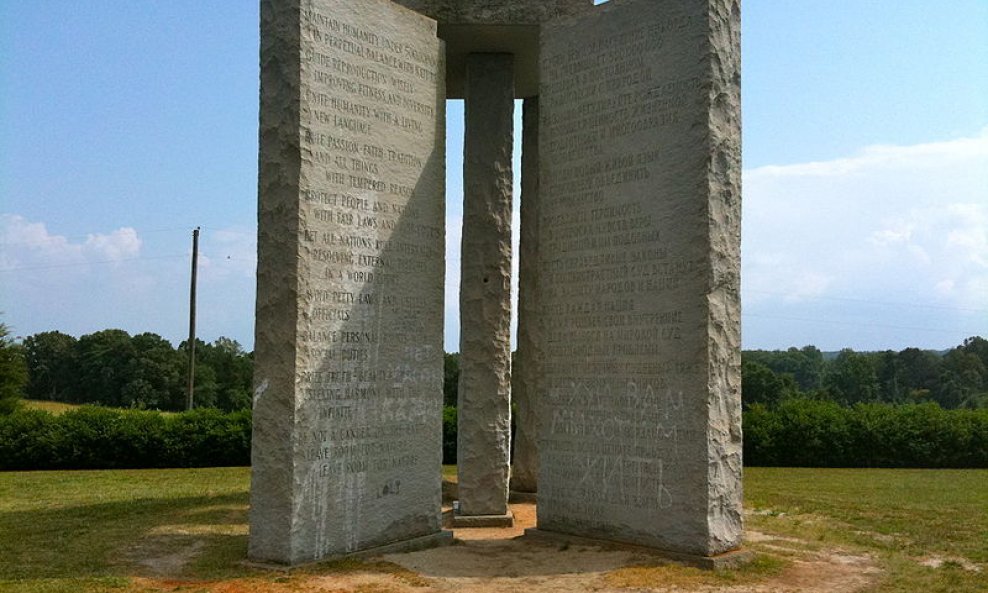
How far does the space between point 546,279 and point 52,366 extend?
139 ft

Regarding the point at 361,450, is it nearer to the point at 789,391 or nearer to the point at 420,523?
the point at 420,523

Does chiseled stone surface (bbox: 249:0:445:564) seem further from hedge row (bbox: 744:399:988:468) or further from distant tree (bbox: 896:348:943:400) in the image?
distant tree (bbox: 896:348:943:400)

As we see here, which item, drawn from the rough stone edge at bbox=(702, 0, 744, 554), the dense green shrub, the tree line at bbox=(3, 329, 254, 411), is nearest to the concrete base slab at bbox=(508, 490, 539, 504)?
the rough stone edge at bbox=(702, 0, 744, 554)

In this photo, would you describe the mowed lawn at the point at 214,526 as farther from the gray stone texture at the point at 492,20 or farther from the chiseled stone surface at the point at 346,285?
the gray stone texture at the point at 492,20

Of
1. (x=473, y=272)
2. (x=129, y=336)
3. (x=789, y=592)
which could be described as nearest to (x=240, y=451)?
(x=473, y=272)

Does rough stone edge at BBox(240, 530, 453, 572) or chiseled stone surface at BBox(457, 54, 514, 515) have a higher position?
chiseled stone surface at BBox(457, 54, 514, 515)

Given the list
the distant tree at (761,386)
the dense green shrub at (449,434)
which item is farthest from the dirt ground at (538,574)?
the distant tree at (761,386)

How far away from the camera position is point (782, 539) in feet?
32.0

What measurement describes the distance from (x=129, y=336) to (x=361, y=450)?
34.2 meters

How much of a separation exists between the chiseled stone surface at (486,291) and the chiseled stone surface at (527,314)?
5.62 feet

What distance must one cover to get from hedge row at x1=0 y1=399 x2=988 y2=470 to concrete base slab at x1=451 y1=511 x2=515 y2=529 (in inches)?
323

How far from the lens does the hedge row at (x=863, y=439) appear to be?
2030cm

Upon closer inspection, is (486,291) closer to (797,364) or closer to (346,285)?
(346,285)

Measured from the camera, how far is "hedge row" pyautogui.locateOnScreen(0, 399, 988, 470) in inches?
733
